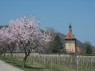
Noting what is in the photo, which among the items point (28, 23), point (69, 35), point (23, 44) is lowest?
point (23, 44)

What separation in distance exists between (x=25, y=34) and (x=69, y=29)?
150 meters

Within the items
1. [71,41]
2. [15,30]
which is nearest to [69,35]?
[71,41]

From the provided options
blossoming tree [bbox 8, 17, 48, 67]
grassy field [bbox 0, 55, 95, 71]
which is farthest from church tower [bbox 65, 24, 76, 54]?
blossoming tree [bbox 8, 17, 48, 67]

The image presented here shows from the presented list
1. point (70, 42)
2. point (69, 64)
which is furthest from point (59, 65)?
point (70, 42)

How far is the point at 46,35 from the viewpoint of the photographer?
44.7m

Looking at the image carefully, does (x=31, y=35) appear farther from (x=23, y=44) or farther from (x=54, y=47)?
(x=54, y=47)

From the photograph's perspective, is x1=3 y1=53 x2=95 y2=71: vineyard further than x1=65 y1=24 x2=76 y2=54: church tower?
No

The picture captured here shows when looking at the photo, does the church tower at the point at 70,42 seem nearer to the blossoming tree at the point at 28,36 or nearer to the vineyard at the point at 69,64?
Answer: the vineyard at the point at 69,64

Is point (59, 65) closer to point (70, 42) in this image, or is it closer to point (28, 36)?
point (28, 36)

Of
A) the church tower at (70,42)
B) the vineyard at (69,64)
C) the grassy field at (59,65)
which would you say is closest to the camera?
the grassy field at (59,65)

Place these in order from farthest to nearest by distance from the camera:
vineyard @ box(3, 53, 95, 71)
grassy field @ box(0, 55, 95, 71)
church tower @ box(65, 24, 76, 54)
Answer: church tower @ box(65, 24, 76, 54)
vineyard @ box(3, 53, 95, 71)
grassy field @ box(0, 55, 95, 71)

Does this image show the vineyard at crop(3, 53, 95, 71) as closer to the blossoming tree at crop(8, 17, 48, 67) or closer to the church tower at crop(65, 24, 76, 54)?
the blossoming tree at crop(8, 17, 48, 67)

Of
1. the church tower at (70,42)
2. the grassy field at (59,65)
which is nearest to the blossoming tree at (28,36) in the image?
the grassy field at (59,65)

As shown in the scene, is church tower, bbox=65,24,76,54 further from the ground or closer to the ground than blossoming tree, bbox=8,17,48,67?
further from the ground
